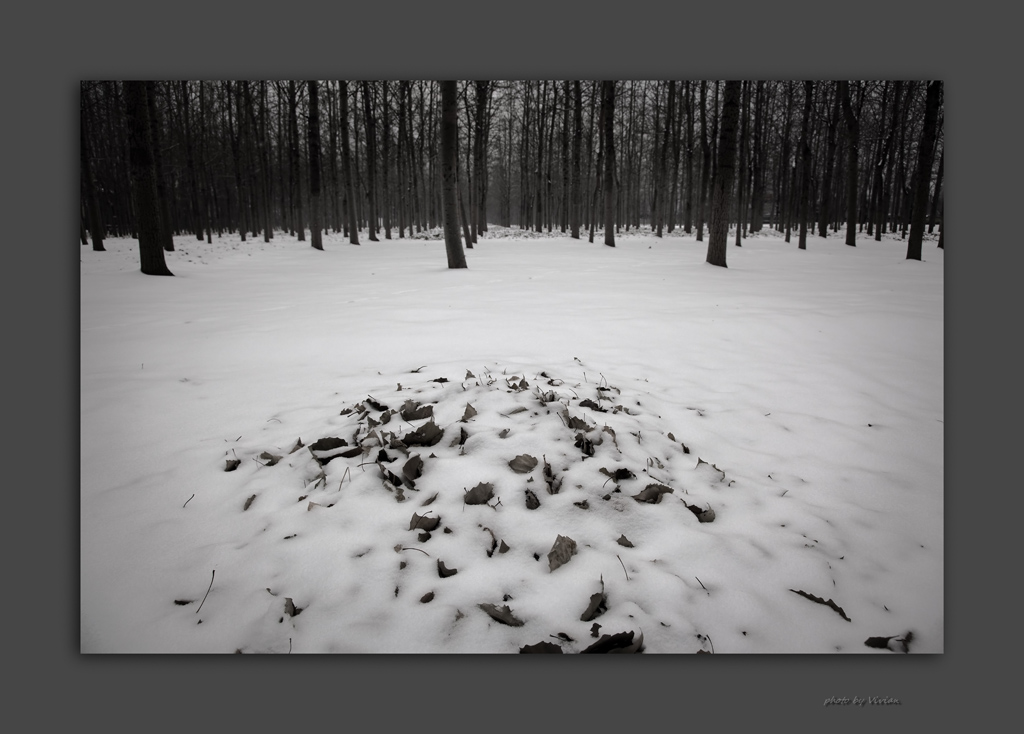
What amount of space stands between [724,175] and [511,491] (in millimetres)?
9826

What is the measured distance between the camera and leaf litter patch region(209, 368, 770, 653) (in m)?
1.47

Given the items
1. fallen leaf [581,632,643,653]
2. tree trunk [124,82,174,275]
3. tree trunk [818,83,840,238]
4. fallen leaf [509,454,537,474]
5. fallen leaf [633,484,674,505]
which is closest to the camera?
fallen leaf [581,632,643,653]

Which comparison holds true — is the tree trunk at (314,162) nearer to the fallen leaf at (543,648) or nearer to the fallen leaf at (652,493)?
the fallen leaf at (652,493)

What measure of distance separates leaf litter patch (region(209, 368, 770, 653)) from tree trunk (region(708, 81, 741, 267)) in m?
8.59

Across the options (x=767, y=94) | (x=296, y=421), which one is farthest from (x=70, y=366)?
(x=767, y=94)

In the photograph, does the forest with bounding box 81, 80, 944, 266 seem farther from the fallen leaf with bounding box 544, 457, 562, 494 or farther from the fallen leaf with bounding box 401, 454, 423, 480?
the fallen leaf with bounding box 544, 457, 562, 494

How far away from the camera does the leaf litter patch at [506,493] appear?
1.47 metres

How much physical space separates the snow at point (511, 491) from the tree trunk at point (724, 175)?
622cm

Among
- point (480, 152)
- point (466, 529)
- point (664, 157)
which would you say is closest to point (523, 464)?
point (466, 529)

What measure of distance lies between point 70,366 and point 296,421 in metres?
0.92

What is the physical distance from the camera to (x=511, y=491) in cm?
186

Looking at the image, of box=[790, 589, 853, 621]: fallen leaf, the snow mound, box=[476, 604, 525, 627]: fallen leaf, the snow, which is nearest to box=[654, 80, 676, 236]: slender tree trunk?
the snow

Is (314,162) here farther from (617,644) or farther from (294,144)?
(617,644)

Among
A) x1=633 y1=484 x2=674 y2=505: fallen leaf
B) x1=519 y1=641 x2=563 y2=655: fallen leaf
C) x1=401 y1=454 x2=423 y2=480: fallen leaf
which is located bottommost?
x1=519 y1=641 x2=563 y2=655: fallen leaf
